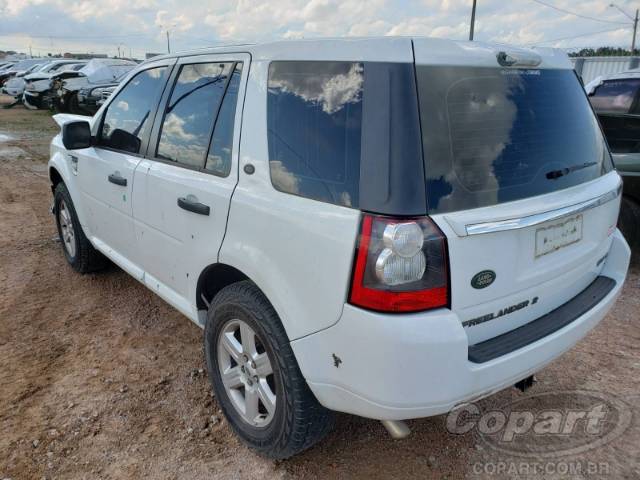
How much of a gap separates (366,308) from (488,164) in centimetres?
72

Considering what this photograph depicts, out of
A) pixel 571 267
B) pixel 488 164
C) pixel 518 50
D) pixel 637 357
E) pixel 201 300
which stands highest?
pixel 518 50

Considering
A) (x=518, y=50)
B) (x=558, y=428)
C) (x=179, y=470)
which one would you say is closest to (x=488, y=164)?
(x=518, y=50)

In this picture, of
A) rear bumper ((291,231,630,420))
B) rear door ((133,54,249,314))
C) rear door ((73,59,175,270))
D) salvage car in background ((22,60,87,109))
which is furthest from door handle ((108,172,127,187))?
salvage car in background ((22,60,87,109))

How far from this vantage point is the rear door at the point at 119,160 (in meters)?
3.23

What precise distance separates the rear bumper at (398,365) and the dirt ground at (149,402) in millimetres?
712

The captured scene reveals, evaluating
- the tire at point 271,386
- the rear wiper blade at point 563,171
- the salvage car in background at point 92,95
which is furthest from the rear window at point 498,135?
the salvage car in background at point 92,95

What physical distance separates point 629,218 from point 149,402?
13.8ft

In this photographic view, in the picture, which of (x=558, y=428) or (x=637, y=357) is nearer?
(x=558, y=428)

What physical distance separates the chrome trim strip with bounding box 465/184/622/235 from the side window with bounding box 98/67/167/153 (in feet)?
7.10

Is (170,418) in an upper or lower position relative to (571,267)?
lower

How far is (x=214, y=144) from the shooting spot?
2.57 metres

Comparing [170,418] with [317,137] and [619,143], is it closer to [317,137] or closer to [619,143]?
[317,137]

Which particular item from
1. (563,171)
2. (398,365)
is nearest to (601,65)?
(563,171)

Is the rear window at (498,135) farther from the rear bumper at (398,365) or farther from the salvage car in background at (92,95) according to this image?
the salvage car in background at (92,95)
